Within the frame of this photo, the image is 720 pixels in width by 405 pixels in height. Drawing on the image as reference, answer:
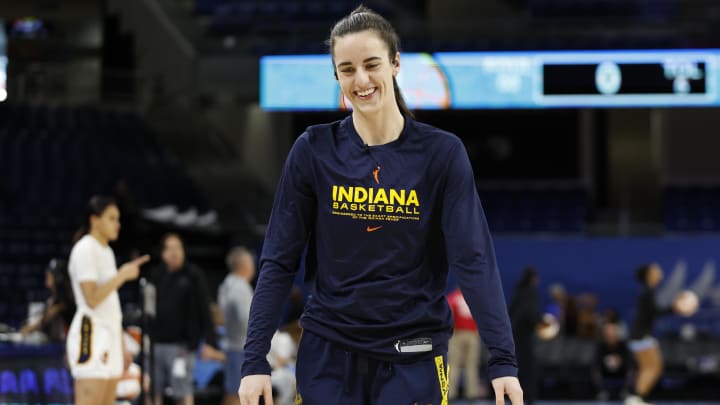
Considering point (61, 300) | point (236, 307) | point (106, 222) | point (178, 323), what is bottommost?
point (178, 323)

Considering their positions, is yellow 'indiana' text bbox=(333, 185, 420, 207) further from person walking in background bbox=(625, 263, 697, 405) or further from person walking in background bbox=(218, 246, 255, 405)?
person walking in background bbox=(625, 263, 697, 405)

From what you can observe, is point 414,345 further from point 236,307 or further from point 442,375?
point 236,307

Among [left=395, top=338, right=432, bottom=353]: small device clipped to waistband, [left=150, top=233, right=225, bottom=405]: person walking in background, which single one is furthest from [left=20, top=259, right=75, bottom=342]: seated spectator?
[left=395, top=338, right=432, bottom=353]: small device clipped to waistband

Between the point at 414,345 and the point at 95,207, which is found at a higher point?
the point at 95,207

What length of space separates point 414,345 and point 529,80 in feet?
50.4

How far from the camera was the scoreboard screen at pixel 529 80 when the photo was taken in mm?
17797

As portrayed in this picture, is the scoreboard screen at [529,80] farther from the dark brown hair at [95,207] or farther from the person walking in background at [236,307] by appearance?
the dark brown hair at [95,207]

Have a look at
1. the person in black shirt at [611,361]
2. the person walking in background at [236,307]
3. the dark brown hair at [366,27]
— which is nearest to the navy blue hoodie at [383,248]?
the dark brown hair at [366,27]

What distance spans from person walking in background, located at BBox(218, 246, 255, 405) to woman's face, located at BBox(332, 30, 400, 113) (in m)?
6.34

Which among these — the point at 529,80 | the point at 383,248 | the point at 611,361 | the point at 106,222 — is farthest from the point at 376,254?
the point at 529,80

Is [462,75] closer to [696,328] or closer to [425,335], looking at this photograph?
[696,328]

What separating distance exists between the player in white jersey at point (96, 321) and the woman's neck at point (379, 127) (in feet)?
12.2

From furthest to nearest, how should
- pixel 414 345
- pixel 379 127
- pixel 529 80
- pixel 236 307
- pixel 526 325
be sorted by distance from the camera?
pixel 529 80 → pixel 526 325 → pixel 236 307 → pixel 379 127 → pixel 414 345

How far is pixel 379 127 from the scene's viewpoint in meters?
3.19
